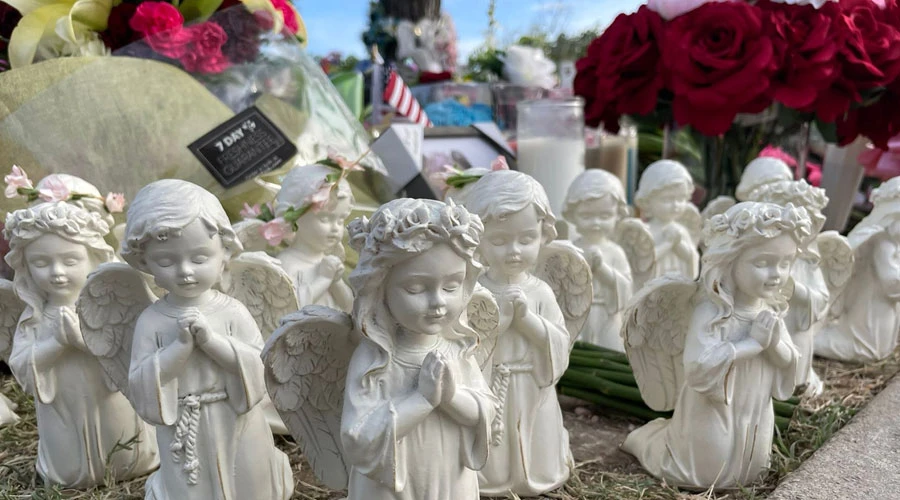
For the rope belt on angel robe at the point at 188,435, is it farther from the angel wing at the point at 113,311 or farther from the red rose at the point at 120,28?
the red rose at the point at 120,28

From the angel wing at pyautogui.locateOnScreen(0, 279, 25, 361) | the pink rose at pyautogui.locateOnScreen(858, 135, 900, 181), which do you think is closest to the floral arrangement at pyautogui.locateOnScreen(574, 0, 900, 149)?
the pink rose at pyautogui.locateOnScreen(858, 135, 900, 181)

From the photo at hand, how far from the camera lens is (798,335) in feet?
7.50

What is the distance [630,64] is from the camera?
9.84ft

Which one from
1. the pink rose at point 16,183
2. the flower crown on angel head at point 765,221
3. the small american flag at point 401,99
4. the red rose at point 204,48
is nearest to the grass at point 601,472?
the flower crown on angel head at point 765,221

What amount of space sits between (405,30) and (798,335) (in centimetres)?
Answer: 352

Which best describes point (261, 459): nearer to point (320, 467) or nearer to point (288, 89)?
point (320, 467)

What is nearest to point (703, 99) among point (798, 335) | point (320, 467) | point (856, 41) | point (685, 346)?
point (856, 41)

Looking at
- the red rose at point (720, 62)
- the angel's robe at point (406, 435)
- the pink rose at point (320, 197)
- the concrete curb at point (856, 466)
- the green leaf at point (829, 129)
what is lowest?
the concrete curb at point (856, 466)

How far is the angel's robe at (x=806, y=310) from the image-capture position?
7.15 ft

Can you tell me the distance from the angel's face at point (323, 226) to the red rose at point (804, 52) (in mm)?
1625

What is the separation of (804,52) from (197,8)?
214 centimetres

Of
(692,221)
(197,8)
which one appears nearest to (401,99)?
(197,8)

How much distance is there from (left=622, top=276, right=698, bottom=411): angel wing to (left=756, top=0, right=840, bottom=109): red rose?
4.05ft

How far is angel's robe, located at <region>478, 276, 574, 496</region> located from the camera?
175 cm
